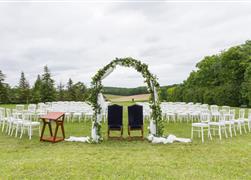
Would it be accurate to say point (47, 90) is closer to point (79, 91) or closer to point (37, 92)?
point (37, 92)

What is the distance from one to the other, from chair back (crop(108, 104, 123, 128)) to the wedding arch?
0.37m

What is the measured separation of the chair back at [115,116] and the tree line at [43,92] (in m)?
23.9

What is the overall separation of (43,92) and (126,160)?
2837cm

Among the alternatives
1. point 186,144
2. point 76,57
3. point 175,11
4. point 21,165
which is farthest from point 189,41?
point 21,165

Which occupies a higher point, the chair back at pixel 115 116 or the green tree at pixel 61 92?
the green tree at pixel 61 92

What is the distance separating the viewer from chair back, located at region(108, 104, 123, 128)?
9.27 metres

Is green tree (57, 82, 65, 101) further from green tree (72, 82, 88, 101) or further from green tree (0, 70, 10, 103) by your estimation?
green tree (0, 70, 10, 103)

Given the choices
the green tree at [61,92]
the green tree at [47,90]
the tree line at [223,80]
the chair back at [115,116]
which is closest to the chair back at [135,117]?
the chair back at [115,116]

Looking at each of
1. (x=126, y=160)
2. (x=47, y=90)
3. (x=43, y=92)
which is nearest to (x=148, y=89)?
(x=126, y=160)

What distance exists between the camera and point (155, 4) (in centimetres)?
1252

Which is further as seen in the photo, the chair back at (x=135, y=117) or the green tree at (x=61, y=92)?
the green tree at (x=61, y=92)

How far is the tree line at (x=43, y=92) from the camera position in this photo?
1296 inches

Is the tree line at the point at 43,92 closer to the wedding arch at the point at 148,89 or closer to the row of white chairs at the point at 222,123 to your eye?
the wedding arch at the point at 148,89

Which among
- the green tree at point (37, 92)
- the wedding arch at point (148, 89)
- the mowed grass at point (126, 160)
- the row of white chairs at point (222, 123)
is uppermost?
the green tree at point (37, 92)
